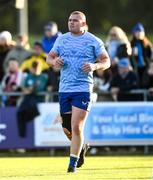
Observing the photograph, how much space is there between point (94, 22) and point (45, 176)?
60.9 metres

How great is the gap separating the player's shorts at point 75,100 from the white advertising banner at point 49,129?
5.72 m

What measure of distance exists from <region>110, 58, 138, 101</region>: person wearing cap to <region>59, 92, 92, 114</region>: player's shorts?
18.9ft

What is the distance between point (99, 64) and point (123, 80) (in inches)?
233

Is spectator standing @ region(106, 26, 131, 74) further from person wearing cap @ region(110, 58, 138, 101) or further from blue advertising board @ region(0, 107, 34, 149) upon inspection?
blue advertising board @ region(0, 107, 34, 149)

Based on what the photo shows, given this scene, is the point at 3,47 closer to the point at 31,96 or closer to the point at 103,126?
the point at 31,96

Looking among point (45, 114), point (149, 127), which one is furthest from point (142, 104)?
point (45, 114)

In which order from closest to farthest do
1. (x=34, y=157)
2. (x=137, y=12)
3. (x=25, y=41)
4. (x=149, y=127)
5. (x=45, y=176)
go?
(x=45, y=176) < (x=34, y=157) < (x=149, y=127) < (x=25, y=41) < (x=137, y=12)

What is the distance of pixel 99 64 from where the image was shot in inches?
567

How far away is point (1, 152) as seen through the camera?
68.3ft

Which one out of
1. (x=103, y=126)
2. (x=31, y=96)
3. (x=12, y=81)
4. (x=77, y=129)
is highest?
(x=12, y=81)

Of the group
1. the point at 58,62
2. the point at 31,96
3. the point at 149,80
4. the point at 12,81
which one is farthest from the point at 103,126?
the point at 58,62

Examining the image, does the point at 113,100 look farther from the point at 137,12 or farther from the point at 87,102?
the point at 137,12

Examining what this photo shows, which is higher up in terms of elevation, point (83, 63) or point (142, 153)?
point (83, 63)

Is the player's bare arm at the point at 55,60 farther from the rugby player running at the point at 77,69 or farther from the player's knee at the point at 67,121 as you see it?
the player's knee at the point at 67,121
